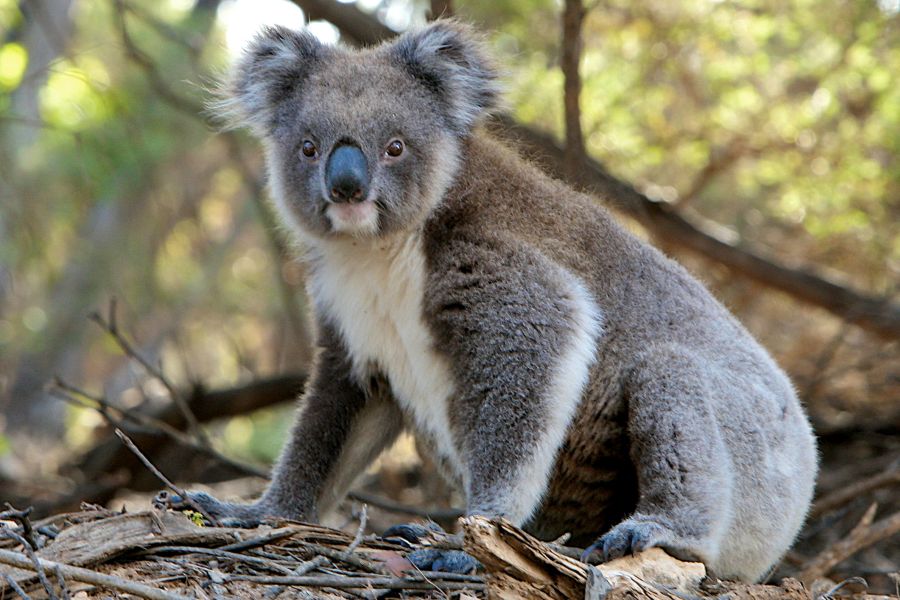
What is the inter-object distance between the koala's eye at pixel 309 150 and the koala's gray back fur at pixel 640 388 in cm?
60

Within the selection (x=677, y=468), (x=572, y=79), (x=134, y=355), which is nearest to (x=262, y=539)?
(x=677, y=468)

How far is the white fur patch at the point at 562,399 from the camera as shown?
161 inches

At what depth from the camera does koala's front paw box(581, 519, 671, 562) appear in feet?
12.5

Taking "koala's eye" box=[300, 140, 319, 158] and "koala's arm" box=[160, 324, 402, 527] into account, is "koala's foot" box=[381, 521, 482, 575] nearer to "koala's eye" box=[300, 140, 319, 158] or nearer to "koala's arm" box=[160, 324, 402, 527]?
"koala's arm" box=[160, 324, 402, 527]

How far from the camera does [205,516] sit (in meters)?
4.22

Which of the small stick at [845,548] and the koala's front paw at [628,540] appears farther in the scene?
the small stick at [845,548]

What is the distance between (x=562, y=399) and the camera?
13.7ft

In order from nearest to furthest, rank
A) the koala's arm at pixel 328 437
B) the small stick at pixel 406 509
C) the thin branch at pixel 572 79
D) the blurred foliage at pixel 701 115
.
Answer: the koala's arm at pixel 328 437 < the thin branch at pixel 572 79 < the small stick at pixel 406 509 < the blurred foliage at pixel 701 115

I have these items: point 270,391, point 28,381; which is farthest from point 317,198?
point 28,381

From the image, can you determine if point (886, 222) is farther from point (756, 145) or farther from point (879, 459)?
A: point (879, 459)

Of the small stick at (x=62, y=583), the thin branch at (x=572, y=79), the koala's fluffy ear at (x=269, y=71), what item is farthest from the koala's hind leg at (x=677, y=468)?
the thin branch at (x=572, y=79)

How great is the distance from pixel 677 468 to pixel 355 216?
66.0 inches

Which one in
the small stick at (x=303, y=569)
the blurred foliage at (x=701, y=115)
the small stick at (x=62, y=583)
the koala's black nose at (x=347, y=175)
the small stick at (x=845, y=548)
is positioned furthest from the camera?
the blurred foliage at (x=701, y=115)

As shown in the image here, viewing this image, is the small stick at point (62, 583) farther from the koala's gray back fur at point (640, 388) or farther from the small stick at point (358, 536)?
the koala's gray back fur at point (640, 388)
